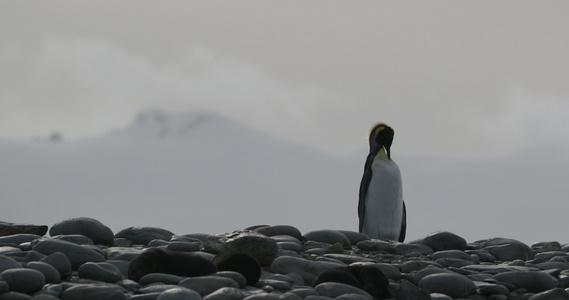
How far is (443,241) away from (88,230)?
11.2 feet

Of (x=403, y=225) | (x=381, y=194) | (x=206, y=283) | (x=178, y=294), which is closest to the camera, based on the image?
(x=178, y=294)

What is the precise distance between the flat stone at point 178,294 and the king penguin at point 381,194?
693 cm

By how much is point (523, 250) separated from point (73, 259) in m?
4.54

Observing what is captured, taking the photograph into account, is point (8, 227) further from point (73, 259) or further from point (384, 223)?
point (384, 223)

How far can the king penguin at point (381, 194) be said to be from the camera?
467 inches

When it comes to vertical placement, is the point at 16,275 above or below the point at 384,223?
below

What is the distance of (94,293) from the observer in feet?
17.2

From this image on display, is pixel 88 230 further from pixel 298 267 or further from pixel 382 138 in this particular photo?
pixel 382 138

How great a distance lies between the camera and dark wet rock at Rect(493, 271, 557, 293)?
22.4ft

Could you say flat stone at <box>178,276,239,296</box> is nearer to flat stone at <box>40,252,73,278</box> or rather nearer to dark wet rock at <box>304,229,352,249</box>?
flat stone at <box>40,252,73,278</box>

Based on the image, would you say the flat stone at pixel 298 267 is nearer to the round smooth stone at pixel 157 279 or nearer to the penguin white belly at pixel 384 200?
the round smooth stone at pixel 157 279

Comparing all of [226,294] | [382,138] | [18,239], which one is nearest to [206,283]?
[226,294]

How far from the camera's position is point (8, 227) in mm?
8203

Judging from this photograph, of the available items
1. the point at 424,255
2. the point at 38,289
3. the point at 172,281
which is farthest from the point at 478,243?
the point at 38,289
